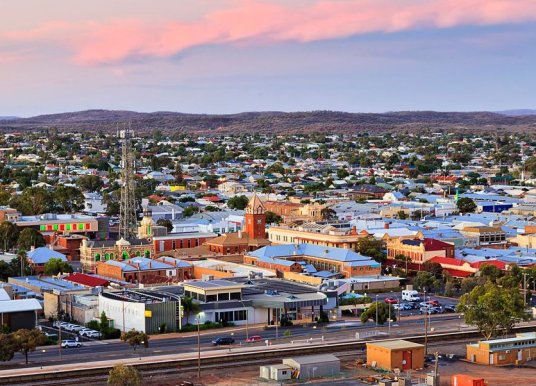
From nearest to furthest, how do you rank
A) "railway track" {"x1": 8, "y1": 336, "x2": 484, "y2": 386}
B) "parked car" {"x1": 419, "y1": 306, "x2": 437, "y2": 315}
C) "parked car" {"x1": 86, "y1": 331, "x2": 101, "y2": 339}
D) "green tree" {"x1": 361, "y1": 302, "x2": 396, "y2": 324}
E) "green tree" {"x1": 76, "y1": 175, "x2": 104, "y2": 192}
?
"railway track" {"x1": 8, "y1": 336, "x2": 484, "y2": 386}
"parked car" {"x1": 86, "y1": 331, "x2": 101, "y2": 339}
"green tree" {"x1": 361, "y1": 302, "x2": 396, "y2": 324}
"parked car" {"x1": 419, "y1": 306, "x2": 437, "y2": 315}
"green tree" {"x1": 76, "y1": 175, "x2": 104, "y2": 192}

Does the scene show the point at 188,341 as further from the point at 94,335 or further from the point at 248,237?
the point at 248,237

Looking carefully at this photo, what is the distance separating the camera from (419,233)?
84562 millimetres

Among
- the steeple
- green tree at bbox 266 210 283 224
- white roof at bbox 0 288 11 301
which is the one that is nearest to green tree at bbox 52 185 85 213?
green tree at bbox 266 210 283 224

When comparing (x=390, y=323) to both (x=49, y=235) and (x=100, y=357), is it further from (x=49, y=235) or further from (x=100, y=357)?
(x=49, y=235)

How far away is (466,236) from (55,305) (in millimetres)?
34281

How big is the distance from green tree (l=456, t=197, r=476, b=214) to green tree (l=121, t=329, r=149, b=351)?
212 feet

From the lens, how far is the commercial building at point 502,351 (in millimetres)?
50500

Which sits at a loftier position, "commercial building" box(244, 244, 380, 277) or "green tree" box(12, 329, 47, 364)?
"green tree" box(12, 329, 47, 364)

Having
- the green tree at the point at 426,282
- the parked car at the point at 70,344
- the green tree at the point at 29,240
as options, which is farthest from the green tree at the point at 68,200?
the parked car at the point at 70,344

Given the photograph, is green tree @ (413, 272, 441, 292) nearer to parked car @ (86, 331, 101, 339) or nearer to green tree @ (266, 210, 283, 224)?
parked car @ (86, 331, 101, 339)

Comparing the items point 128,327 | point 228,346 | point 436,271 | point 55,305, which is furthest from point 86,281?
point 436,271

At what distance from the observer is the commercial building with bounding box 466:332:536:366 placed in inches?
1988

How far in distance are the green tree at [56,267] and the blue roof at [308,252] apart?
38.6 feet

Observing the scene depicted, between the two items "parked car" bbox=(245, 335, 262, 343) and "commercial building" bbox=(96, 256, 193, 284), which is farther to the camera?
"commercial building" bbox=(96, 256, 193, 284)
